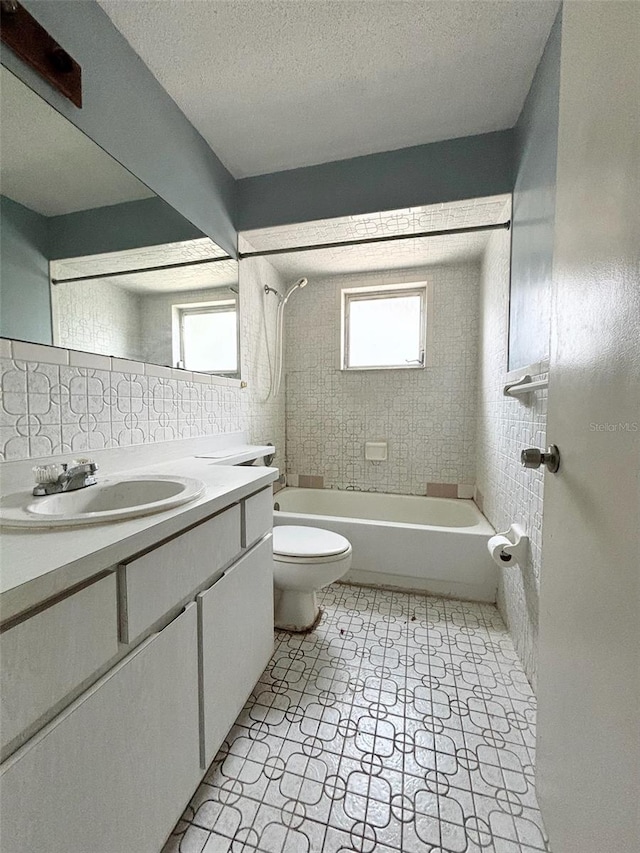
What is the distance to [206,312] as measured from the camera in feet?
5.66

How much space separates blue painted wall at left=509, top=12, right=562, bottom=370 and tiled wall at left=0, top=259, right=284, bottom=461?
4.92ft

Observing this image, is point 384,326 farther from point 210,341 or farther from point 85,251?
point 85,251

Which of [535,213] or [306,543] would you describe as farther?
[306,543]

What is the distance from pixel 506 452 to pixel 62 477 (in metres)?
1.82

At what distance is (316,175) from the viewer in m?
1.79

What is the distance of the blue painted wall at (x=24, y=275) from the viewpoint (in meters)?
0.86

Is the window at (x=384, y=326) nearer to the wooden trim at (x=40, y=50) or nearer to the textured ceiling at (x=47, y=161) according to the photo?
the textured ceiling at (x=47, y=161)

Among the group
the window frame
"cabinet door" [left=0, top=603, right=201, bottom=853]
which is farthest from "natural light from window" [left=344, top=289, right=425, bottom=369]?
"cabinet door" [left=0, top=603, right=201, bottom=853]

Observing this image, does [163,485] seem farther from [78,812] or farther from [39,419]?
[78,812]

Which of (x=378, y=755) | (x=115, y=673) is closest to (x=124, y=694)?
(x=115, y=673)

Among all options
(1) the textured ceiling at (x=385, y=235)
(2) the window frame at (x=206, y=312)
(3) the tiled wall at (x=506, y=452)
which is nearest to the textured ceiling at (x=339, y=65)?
(1) the textured ceiling at (x=385, y=235)

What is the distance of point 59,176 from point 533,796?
223 centimetres

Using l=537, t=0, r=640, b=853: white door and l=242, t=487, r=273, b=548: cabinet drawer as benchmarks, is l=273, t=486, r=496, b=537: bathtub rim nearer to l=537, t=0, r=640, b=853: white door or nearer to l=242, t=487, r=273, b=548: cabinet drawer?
l=242, t=487, r=273, b=548: cabinet drawer

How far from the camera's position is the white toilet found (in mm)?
1410
